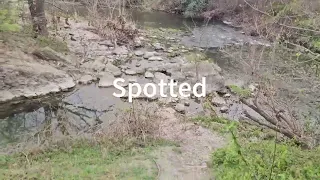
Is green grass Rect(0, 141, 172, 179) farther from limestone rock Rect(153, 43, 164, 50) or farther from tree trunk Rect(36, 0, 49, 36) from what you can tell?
limestone rock Rect(153, 43, 164, 50)

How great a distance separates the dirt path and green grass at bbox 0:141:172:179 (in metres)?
0.22

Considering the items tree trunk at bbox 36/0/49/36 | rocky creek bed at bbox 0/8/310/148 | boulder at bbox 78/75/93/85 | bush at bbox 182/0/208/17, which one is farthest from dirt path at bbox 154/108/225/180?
bush at bbox 182/0/208/17

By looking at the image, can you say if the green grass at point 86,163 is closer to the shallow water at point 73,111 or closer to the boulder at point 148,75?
the shallow water at point 73,111

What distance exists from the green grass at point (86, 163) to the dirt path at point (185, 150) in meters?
0.22

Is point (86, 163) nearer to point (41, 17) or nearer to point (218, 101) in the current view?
point (218, 101)

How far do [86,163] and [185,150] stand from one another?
5.89 ft

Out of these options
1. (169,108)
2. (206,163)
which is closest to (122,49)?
(169,108)

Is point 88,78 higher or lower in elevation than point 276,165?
lower

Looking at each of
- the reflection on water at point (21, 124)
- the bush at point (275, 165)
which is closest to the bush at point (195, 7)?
the reflection on water at point (21, 124)

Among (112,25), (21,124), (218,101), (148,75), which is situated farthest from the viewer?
(112,25)

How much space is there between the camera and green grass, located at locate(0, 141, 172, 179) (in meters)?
5.23

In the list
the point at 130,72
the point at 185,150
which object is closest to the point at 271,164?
the point at 185,150

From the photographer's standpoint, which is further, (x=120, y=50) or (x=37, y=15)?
Answer: (x=120, y=50)

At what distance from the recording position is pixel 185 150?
6.44 metres
